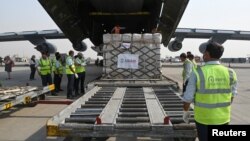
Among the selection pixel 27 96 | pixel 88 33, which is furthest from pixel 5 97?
pixel 88 33

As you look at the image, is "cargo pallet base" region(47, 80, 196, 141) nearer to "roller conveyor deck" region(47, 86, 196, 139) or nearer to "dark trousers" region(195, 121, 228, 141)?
"roller conveyor deck" region(47, 86, 196, 139)

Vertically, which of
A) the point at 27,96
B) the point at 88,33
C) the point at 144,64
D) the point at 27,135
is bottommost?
the point at 27,135

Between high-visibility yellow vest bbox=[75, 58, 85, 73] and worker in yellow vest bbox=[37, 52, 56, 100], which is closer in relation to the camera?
high-visibility yellow vest bbox=[75, 58, 85, 73]

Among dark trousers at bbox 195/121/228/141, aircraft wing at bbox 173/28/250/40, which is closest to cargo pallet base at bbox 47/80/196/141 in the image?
dark trousers at bbox 195/121/228/141

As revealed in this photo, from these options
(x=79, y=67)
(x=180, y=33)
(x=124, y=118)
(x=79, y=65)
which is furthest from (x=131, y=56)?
(x=180, y=33)

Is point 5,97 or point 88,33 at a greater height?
point 88,33

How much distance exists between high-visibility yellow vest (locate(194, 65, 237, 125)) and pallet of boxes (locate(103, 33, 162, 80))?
5.62 m

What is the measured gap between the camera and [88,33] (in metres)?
14.6

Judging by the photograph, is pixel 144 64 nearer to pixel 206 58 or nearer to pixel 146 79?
pixel 146 79

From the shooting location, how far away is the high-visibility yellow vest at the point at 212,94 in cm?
359

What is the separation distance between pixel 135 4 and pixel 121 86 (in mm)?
4400

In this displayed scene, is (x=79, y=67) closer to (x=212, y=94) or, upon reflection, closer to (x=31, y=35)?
(x=212, y=94)

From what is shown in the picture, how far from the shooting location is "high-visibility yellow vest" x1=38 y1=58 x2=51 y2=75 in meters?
13.1

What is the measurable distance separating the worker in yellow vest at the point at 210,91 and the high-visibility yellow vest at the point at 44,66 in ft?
33.5
